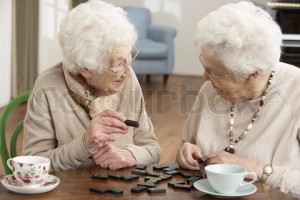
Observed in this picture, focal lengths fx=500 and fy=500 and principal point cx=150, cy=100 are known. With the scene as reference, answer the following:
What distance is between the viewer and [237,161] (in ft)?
5.36

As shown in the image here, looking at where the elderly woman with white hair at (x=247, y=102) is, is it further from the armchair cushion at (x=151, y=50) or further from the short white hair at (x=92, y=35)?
the armchair cushion at (x=151, y=50)

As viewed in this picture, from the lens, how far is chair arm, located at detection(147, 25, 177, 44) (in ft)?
23.3

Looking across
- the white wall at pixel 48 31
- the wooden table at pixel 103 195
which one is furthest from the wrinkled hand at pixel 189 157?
the white wall at pixel 48 31

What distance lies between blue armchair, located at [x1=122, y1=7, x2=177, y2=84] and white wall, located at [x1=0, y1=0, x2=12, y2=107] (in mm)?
2030

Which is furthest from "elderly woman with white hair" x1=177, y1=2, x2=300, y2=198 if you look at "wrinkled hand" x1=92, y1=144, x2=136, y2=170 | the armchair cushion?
the armchair cushion

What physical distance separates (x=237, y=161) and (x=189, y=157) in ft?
0.52

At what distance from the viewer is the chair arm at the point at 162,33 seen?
7.10m

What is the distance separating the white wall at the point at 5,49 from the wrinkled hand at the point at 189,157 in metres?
3.68

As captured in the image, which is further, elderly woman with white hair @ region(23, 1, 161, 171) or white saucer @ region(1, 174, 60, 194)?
elderly woman with white hair @ region(23, 1, 161, 171)

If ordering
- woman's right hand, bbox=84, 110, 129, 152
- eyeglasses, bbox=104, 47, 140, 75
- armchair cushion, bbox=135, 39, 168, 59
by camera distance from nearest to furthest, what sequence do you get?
woman's right hand, bbox=84, 110, 129, 152 < eyeglasses, bbox=104, 47, 140, 75 < armchair cushion, bbox=135, 39, 168, 59

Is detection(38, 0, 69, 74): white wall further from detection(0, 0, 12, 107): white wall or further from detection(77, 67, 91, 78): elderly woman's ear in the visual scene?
detection(77, 67, 91, 78): elderly woman's ear

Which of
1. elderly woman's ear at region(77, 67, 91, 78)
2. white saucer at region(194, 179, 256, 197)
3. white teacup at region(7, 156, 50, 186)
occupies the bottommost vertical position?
white saucer at region(194, 179, 256, 197)

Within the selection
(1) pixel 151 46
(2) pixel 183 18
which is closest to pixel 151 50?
(1) pixel 151 46

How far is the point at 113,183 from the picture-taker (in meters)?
1.46
